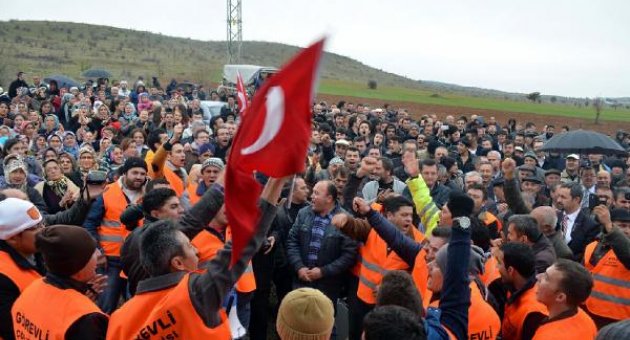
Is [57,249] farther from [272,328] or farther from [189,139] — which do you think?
[189,139]

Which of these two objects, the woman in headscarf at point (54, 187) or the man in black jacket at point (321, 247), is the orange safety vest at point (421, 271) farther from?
the woman in headscarf at point (54, 187)

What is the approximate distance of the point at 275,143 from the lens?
2.53m

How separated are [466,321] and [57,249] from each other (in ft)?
7.48

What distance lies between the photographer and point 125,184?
5965mm

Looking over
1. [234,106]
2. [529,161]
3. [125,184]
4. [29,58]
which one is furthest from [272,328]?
[29,58]

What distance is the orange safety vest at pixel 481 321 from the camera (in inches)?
139

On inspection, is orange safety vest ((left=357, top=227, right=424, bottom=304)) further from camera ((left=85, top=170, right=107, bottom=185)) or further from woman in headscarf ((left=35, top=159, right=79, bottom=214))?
woman in headscarf ((left=35, top=159, right=79, bottom=214))

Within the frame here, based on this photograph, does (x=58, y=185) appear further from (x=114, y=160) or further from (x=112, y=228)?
(x=112, y=228)

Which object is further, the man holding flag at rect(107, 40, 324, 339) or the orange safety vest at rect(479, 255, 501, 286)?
the orange safety vest at rect(479, 255, 501, 286)

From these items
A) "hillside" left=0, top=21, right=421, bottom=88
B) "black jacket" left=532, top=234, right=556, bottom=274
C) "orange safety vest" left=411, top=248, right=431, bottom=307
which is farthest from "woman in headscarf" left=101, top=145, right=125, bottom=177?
"hillside" left=0, top=21, right=421, bottom=88

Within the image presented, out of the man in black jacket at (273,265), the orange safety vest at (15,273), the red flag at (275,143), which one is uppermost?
the red flag at (275,143)

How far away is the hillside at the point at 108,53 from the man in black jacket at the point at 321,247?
3141 cm

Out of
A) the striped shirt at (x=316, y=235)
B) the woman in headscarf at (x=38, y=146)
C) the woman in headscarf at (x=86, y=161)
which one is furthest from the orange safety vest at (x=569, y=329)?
the woman in headscarf at (x=38, y=146)

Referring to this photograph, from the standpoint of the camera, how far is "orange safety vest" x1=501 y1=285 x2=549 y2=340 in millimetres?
3973
